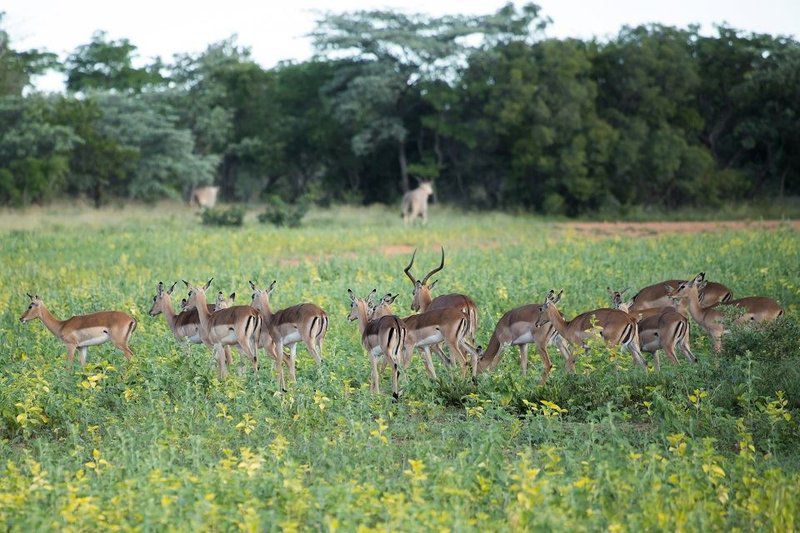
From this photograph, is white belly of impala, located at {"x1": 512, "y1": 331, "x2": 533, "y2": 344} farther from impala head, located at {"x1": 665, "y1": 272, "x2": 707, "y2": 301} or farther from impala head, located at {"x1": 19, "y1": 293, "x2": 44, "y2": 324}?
impala head, located at {"x1": 19, "y1": 293, "x2": 44, "y2": 324}

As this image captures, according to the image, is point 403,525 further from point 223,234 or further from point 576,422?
point 223,234

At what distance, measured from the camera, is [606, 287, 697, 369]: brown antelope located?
32.1ft

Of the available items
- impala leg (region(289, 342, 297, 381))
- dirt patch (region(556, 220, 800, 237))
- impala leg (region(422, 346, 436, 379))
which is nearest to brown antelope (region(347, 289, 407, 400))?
impala leg (region(422, 346, 436, 379))

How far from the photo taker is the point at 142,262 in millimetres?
19312

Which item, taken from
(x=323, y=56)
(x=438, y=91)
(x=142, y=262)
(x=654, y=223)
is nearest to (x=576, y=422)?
(x=142, y=262)

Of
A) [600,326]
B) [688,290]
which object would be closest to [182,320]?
[600,326]

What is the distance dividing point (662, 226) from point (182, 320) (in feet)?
66.3

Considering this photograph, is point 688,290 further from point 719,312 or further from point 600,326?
point 600,326

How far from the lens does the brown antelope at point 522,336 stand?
998 centimetres

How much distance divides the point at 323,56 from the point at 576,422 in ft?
106

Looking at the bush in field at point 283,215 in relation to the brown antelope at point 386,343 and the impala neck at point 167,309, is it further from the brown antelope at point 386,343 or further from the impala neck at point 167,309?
the brown antelope at point 386,343

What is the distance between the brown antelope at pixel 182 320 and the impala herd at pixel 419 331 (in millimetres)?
12

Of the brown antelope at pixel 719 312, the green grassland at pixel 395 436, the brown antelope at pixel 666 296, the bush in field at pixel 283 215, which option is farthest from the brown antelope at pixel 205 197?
the brown antelope at pixel 719 312

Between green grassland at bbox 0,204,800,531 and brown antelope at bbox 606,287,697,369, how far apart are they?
37cm
